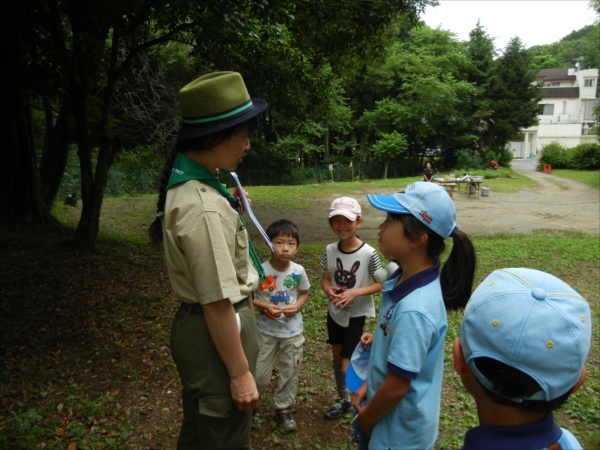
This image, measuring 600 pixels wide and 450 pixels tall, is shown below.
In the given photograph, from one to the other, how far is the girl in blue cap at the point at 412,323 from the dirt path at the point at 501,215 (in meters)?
7.65

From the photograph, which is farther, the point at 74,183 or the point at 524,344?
the point at 74,183

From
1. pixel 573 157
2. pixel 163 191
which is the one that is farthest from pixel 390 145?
pixel 163 191

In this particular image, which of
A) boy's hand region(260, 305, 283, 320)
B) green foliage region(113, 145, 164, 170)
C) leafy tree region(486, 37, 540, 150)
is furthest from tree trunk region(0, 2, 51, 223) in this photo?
leafy tree region(486, 37, 540, 150)

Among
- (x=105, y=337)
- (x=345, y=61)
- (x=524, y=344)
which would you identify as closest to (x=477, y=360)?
(x=524, y=344)

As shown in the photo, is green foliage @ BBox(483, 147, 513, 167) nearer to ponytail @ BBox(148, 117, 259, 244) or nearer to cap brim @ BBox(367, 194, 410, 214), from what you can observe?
cap brim @ BBox(367, 194, 410, 214)

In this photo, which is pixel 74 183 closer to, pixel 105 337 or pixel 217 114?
pixel 105 337

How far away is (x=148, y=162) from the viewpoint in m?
23.8

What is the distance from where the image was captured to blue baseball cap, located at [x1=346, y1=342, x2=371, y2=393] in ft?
6.81

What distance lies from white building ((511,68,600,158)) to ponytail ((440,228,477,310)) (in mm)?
57742

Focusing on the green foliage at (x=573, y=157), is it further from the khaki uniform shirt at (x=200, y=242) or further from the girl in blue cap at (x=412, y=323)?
the khaki uniform shirt at (x=200, y=242)

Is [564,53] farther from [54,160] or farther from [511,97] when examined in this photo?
[54,160]

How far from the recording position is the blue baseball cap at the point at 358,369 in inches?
81.7

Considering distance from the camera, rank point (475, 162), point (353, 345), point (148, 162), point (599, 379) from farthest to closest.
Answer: point (475, 162)
point (148, 162)
point (599, 379)
point (353, 345)

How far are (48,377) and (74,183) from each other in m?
17.1
